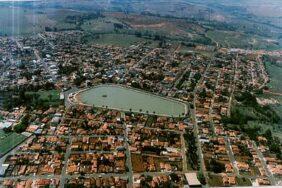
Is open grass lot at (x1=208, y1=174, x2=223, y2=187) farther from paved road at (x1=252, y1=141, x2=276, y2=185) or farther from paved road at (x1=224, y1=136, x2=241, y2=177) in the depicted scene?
paved road at (x1=252, y1=141, x2=276, y2=185)

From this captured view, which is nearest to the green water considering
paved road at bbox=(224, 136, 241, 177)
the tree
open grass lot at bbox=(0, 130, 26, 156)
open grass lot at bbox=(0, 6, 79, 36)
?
paved road at bbox=(224, 136, 241, 177)

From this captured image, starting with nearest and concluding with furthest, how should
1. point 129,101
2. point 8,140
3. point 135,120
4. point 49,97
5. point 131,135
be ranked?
point 8,140 → point 131,135 → point 135,120 → point 49,97 → point 129,101

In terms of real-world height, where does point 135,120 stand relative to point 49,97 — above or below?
below

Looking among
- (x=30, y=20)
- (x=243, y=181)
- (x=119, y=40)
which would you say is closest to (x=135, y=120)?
(x=243, y=181)

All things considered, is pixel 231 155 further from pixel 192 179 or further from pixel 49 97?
pixel 49 97

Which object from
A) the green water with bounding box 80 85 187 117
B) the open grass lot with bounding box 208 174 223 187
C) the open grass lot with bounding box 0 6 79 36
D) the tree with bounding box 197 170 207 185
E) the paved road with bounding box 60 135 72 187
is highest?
the open grass lot with bounding box 0 6 79 36

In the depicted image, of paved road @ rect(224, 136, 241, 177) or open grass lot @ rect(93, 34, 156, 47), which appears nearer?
paved road @ rect(224, 136, 241, 177)

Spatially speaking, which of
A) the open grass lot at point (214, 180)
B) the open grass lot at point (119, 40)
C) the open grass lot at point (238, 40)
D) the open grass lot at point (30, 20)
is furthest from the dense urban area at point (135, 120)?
the open grass lot at point (238, 40)
